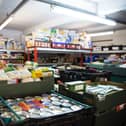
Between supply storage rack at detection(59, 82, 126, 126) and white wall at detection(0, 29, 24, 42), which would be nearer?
supply storage rack at detection(59, 82, 126, 126)

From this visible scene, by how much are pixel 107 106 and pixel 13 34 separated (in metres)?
6.44

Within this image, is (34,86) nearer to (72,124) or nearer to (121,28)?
(72,124)

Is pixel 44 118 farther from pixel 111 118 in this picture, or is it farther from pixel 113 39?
pixel 113 39

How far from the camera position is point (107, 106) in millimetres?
1804

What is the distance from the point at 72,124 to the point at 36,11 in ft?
11.7

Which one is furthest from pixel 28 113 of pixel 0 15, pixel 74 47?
pixel 0 15

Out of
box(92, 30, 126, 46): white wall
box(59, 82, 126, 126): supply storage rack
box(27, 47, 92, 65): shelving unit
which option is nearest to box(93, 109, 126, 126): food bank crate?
box(59, 82, 126, 126): supply storage rack

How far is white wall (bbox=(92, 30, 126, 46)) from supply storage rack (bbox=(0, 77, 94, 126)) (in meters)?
4.68

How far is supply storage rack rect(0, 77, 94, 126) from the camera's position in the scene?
1.33 m

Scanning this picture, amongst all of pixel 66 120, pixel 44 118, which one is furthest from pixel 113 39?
pixel 44 118

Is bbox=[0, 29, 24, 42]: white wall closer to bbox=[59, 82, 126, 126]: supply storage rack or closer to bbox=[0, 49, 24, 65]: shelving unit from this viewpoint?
bbox=[0, 49, 24, 65]: shelving unit

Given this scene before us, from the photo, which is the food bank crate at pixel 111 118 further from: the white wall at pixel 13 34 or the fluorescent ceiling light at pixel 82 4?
the white wall at pixel 13 34

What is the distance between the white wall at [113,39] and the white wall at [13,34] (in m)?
3.39

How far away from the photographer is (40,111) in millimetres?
1535
